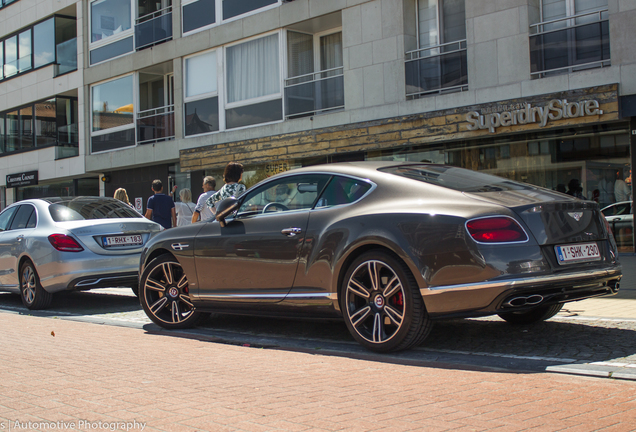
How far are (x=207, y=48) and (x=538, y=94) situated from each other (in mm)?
10566

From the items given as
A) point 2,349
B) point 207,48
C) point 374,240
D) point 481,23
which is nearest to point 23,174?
point 207,48

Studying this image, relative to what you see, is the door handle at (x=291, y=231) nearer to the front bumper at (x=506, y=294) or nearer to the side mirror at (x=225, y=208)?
the side mirror at (x=225, y=208)

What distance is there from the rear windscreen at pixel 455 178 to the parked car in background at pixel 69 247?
4.64 m

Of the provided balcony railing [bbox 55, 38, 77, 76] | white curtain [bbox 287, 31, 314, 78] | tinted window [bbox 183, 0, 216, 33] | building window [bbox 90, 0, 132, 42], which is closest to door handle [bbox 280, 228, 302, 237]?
white curtain [bbox 287, 31, 314, 78]

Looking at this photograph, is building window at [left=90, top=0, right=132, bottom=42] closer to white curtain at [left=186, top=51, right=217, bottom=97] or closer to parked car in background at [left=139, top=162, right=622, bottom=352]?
white curtain at [left=186, top=51, right=217, bottom=97]

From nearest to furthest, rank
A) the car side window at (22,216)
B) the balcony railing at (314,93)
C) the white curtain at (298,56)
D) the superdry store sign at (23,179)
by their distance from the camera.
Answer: the car side window at (22,216) < the balcony railing at (314,93) < the white curtain at (298,56) < the superdry store sign at (23,179)

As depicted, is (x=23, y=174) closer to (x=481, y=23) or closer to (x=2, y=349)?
(x=481, y=23)

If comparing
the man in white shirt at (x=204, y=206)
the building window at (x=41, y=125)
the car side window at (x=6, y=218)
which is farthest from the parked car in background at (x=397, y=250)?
the building window at (x=41, y=125)

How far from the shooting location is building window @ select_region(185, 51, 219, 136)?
20.0 m

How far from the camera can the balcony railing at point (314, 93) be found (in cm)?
1688

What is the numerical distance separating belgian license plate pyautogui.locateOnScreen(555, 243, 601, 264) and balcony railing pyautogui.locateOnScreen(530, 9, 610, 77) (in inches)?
346

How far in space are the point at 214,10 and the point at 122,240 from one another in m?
12.6

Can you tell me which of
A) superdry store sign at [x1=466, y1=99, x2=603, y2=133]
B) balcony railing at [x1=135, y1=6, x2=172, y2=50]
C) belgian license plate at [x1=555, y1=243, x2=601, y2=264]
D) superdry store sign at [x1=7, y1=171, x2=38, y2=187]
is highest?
balcony railing at [x1=135, y1=6, x2=172, y2=50]

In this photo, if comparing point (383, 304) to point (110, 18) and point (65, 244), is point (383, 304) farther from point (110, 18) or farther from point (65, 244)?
point (110, 18)
